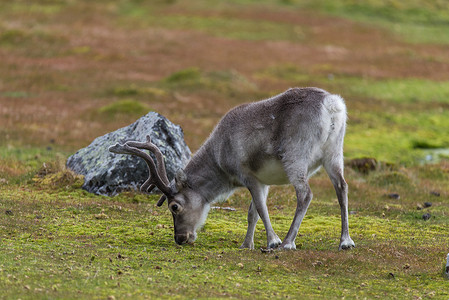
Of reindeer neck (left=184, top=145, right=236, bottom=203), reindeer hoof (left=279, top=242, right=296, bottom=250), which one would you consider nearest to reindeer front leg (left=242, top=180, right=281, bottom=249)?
reindeer hoof (left=279, top=242, right=296, bottom=250)

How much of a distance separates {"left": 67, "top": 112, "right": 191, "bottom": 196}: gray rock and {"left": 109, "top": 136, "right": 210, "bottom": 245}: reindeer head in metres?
3.85

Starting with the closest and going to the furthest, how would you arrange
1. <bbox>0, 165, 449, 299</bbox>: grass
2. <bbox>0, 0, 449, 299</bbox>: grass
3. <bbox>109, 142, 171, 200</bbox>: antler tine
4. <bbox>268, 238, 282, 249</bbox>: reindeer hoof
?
<bbox>0, 165, 449, 299</bbox>: grass, <bbox>0, 0, 449, 299</bbox>: grass, <bbox>268, 238, 282, 249</bbox>: reindeer hoof, <bbox>109, 142, 171, 200</bbox>: antler tine

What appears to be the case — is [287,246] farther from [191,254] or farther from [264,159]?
[191,254]

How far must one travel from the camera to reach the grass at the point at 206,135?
35.3 ft

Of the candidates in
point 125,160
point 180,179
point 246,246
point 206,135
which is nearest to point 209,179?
point 180,179

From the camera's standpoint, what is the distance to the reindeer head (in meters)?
13.7

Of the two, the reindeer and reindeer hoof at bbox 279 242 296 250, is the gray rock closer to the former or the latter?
the reindeer

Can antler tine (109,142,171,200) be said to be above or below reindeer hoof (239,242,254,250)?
Answer: above

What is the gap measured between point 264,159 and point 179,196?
215cm

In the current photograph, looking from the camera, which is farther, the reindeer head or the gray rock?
the gray rock

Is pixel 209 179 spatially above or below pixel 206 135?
above

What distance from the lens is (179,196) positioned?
1412 cm

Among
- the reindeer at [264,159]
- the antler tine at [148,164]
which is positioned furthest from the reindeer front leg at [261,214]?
the antler tine at [148,164]

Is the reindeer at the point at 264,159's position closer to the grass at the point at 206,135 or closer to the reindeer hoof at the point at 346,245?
the reindeer hoof at the point at 346,245
